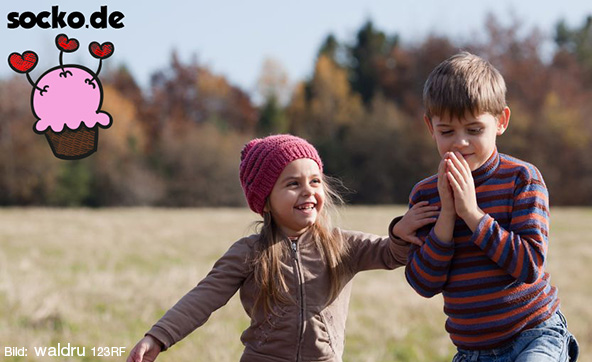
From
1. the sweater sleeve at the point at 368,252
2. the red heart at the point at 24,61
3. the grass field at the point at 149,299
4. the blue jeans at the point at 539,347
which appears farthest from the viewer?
the grass field at the point at 149,299

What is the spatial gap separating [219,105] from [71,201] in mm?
12603

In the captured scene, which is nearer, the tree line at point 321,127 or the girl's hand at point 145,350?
the girl's hand at point 145,350

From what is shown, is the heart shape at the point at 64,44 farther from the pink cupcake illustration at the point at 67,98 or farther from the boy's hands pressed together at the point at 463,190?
the boy's hands pressed together at the point at 463,190

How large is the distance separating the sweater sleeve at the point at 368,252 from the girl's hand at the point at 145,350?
1033mm

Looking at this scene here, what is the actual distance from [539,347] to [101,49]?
4.54 metres

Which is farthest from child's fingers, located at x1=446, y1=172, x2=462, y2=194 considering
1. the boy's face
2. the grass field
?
the grass field

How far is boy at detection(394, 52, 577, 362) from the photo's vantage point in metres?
3.14

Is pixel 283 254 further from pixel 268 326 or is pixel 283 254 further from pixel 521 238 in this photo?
pixel 521 238

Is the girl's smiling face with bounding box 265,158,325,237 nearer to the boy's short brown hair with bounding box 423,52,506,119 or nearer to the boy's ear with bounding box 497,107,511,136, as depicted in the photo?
the boy's short brown hair with bounding box 423,52,506,119

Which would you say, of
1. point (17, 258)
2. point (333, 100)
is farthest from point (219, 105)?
point (17, 258)

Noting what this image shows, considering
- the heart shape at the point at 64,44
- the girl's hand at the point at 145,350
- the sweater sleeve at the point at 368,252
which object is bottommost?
the girl's hand at the point at 145,350

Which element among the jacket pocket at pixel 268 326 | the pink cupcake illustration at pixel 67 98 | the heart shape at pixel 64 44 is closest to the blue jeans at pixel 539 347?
the jacket pocket at pixel 268 326

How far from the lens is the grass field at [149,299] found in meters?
6.83

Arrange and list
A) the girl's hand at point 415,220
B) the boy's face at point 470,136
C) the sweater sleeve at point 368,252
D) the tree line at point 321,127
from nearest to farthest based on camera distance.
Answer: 1. the boy's face at point 470,136
2. the girl's hand at point 415,220
3. the sweater sleeve at point 368,252
4. the tree line at point 321,127
